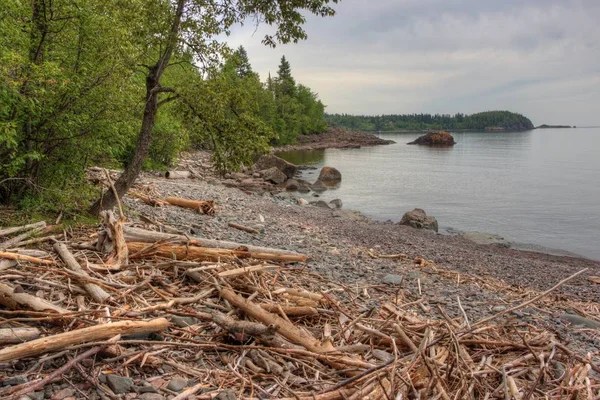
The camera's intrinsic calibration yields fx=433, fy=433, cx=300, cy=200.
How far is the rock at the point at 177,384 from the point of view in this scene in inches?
159

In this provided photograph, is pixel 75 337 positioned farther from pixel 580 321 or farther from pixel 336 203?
pixel 336 203

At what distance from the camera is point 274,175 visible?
3647 centimetres

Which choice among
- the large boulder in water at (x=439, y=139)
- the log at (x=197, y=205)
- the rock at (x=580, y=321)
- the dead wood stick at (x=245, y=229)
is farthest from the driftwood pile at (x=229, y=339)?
the large boulder in water at (x=439, y=139)

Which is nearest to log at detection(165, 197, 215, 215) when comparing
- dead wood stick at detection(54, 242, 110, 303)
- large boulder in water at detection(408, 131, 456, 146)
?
dead wood stick at detection(54, 242, 110, 303)

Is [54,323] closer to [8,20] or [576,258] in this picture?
[8,20]

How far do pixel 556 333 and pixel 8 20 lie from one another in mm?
10398

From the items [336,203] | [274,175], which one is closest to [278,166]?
[274,175]

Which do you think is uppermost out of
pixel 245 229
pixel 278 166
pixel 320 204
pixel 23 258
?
pixel 23 258

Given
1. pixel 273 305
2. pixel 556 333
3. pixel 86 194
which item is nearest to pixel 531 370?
pixel 556 333

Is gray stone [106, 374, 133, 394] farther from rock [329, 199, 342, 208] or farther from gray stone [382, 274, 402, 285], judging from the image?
rock [329, 199, 342, 208]

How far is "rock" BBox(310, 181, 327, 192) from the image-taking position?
34.9 metres

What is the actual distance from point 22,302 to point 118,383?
1.73m

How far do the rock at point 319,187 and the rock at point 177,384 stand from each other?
101 ft

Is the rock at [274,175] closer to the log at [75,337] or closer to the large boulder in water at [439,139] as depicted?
the log at [75,337]
